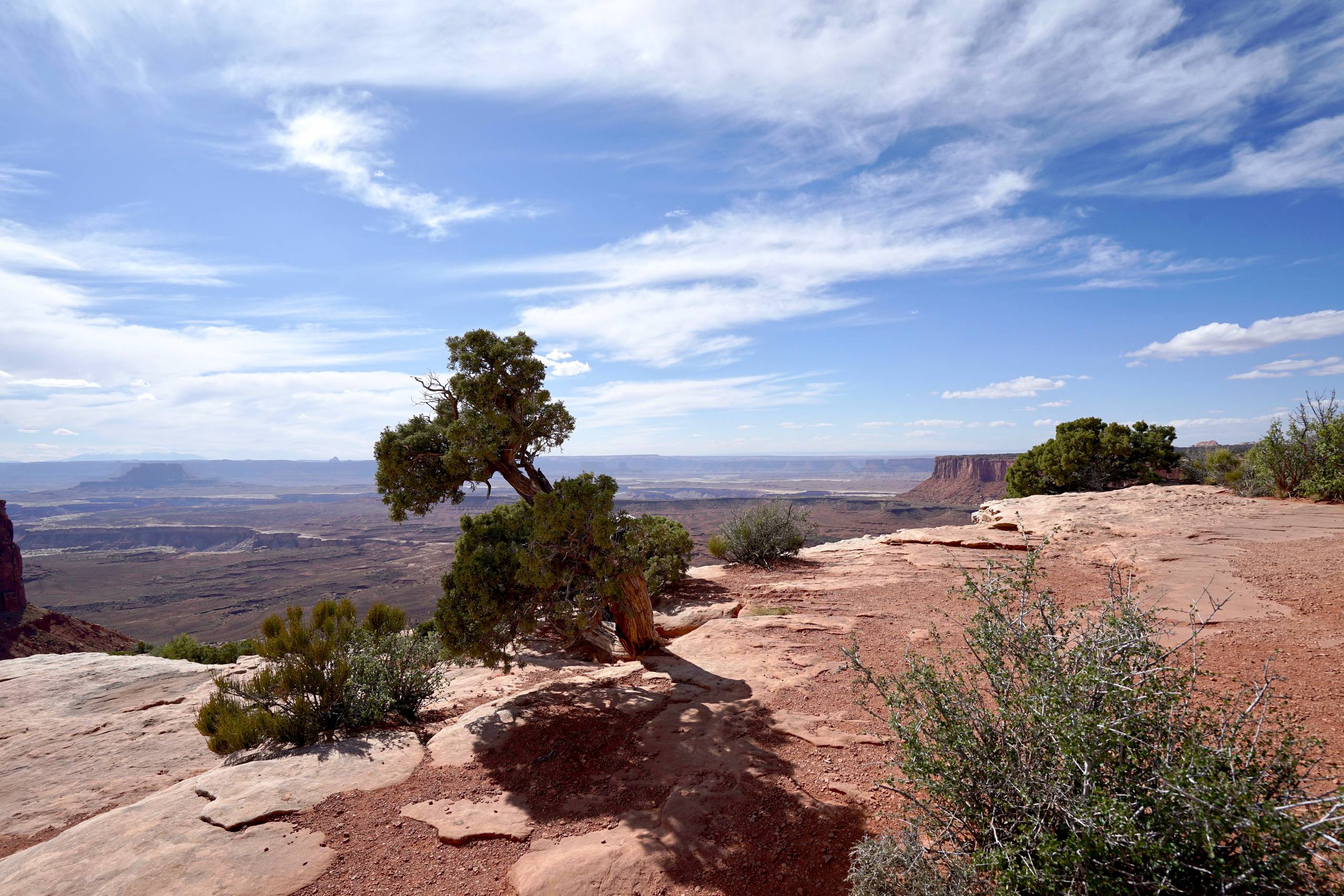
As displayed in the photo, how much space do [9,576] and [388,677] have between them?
47.7 m

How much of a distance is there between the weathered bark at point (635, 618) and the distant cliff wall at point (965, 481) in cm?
9727

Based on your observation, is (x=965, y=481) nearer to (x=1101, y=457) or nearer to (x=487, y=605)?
(x=1101, y=457)

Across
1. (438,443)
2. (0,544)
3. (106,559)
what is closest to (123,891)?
(438,443)

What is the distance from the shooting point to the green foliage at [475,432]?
21.1ft

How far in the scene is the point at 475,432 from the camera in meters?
6.36

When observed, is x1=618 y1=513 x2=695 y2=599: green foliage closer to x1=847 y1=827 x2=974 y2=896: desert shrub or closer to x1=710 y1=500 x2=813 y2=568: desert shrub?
x1=710 y1=500 x2=813 y2=568: desert shrub

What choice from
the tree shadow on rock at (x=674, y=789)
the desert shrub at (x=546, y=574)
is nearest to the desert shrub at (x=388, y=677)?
the desert shrub at (x=546, y=574)

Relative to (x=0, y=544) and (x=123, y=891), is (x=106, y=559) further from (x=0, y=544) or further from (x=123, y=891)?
(x=123, y=891)

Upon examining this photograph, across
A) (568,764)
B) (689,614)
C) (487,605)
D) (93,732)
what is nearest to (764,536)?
(689,614)

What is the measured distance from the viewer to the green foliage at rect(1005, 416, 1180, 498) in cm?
2438

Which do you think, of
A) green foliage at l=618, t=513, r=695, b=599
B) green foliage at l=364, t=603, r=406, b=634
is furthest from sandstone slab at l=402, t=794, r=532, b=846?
green foliage at l=618, t=513, r=695, b=599

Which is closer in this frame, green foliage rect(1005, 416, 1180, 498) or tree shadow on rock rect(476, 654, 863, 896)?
tree shadow on rock rect(476, 654, 863, 896)

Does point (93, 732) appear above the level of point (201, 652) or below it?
above

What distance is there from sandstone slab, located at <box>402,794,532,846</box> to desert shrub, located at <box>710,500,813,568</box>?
10.1 meters
